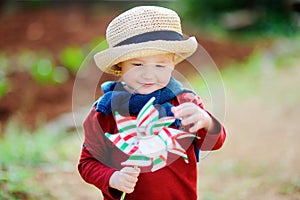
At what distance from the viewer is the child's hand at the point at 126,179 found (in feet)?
6.63

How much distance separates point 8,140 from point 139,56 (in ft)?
7.77

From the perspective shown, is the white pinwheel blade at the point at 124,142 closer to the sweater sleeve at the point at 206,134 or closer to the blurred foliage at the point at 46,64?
the sweater sleeve at the point at 206,134

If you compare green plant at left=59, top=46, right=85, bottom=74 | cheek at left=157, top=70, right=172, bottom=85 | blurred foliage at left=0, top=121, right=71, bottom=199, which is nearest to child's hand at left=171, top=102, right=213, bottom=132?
cheek at left=157, top=70, right=172, bottom=85

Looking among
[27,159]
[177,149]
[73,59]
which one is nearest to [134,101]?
[177,149]

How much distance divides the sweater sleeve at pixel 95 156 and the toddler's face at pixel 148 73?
0.64 feet

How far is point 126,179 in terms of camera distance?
2.02 metres

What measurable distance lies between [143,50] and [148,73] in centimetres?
8

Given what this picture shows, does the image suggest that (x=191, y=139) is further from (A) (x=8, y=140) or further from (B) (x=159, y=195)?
(A) (x=8, y=140)

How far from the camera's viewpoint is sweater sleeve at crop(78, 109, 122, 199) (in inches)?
84.0

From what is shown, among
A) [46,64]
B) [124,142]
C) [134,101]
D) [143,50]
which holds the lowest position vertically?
[46,64]

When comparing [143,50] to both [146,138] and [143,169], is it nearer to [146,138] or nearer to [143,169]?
[146,138]

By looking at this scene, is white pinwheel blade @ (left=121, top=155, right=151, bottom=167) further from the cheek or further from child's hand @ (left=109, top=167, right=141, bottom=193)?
the cheek

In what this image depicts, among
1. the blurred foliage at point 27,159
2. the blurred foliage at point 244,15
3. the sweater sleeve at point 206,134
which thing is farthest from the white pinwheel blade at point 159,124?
the blurred foliage at point 244,15

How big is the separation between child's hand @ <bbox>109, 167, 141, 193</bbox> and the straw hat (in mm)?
381
